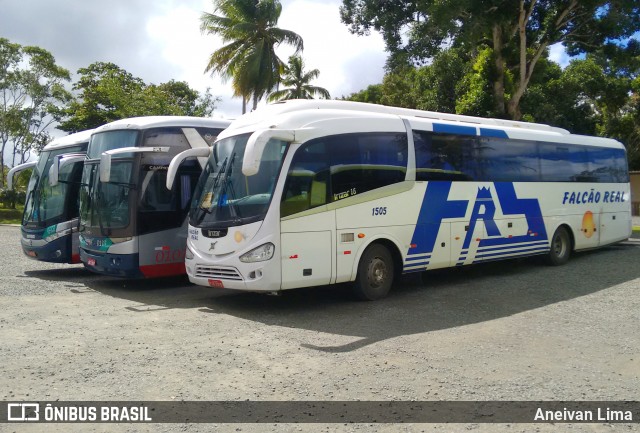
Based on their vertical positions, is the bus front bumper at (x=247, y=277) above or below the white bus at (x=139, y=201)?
below

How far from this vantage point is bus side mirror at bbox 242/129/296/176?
25.3 ft

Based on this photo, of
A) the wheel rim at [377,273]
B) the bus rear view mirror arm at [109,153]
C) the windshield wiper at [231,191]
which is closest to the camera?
the windshield wiper at [231,191]

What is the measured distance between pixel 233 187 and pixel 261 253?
123 centimetres

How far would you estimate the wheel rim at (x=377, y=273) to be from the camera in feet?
32.4

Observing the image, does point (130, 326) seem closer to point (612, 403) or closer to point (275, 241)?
point (275, 241)

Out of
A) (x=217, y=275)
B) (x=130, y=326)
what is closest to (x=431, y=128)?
(x=217, y=275)

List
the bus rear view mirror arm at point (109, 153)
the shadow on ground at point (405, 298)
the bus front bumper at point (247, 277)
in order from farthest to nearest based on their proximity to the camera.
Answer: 1. the bus rear view mirror arm at point (109, 153)
2. the bus front bumper at point (247, 277)
3. the shadow on ground at point (405, 298)

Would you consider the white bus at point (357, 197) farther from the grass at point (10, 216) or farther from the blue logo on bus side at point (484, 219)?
the grass at point (10, 216)

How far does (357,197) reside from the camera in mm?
9570

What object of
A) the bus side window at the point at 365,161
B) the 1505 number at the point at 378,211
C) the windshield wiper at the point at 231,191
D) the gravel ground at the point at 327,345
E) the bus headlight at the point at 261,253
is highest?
the bus side window at the point at 365,161

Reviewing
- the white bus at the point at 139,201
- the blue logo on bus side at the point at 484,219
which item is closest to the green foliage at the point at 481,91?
the blue logo on bus side at the point at 484,219

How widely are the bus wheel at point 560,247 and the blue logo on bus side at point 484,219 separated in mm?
514

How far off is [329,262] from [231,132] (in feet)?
A: 9.06

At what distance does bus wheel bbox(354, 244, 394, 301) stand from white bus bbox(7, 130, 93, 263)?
6.98 meters
